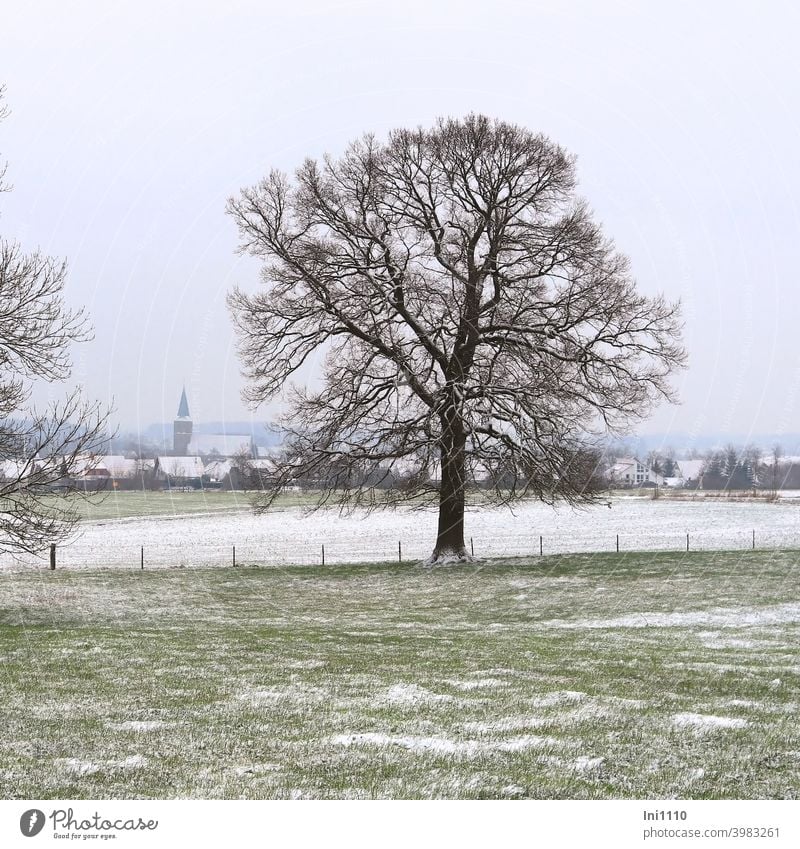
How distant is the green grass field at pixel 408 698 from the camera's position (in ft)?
23.6

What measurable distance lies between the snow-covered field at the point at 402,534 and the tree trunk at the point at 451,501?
1243 mm

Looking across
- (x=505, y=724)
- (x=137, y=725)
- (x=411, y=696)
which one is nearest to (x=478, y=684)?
(x=411, y=696)

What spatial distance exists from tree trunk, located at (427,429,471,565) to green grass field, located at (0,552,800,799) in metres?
5.69

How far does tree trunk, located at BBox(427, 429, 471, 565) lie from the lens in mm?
26312

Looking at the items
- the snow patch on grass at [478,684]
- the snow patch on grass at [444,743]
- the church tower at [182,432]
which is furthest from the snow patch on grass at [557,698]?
the church tower at [182,432]

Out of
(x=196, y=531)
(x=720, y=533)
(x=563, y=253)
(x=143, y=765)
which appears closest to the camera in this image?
(x=143, y=765)

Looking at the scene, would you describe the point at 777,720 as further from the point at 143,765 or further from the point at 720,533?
the point at 720,533

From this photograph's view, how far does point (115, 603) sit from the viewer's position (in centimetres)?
2198

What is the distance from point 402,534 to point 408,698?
3599cm

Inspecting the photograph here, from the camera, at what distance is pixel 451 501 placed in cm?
2825

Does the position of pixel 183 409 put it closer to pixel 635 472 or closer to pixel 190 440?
pixel 190 440

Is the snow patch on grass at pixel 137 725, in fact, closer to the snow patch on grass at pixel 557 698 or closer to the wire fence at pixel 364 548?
the snow patch on grass at pixel 557 698
